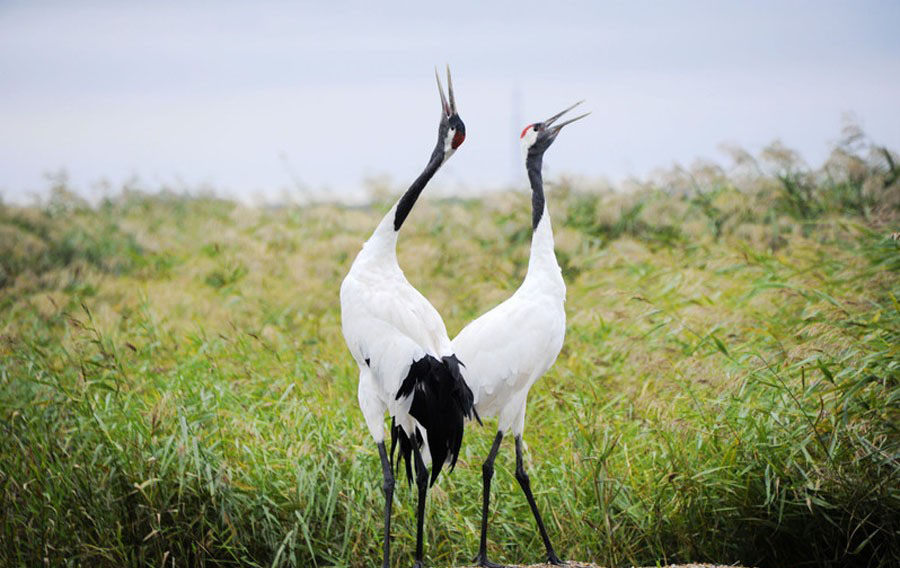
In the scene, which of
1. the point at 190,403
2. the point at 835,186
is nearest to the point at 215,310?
the point at 190,403

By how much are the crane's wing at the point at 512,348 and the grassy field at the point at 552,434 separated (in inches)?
22.0

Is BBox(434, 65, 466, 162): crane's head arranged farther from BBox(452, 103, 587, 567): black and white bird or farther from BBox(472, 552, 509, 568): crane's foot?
BBox(472, 552, 509, 568): crane's foot

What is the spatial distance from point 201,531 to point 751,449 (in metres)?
2.62

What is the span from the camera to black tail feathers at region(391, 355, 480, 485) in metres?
3.56

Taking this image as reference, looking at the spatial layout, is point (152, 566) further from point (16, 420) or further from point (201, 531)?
point (16, 420)

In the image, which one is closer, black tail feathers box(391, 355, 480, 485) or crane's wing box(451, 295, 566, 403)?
black tail feathers box(391, 355, 480, 485)

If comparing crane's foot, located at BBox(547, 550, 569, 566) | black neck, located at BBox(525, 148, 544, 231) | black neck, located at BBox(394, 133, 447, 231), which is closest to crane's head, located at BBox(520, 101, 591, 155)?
black neck, located at BBox(525, 148, 544, 231)

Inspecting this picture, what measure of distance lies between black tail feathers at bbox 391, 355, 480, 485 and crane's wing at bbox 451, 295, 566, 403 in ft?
0.43

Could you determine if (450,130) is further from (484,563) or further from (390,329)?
(484,563)

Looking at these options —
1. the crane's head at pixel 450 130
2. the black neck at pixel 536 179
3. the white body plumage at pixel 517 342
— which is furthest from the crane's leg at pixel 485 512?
the crane's head at pixel 450 130

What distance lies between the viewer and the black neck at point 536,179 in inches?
157

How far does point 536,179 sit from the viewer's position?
4.12 meters

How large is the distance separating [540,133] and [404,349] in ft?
4.25

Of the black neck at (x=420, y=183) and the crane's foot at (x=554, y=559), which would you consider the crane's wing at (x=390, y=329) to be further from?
the crane's foot at (x=554, y=559)
